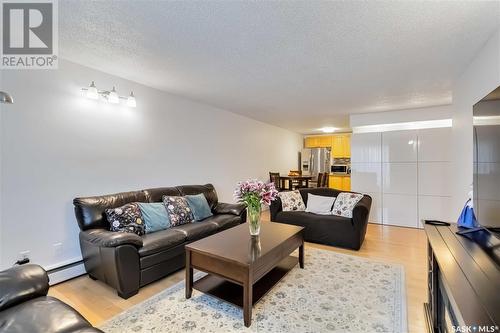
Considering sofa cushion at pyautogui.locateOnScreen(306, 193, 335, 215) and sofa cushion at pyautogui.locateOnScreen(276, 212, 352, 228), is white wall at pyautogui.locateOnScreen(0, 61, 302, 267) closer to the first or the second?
sofa cushion at pyautogui.locateOnScreen(276, 212, 352, 228)

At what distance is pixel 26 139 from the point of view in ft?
8.00

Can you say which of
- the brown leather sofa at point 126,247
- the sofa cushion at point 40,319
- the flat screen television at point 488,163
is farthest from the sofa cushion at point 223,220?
the flat screen television at point 488,163

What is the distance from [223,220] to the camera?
3.58 meters

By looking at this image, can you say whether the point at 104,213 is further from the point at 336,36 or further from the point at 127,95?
the point at 336,36

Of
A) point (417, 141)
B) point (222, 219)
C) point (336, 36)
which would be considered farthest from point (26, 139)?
point (417, 141)

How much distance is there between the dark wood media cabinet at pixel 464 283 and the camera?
3.02 ft

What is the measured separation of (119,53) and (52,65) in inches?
31.7

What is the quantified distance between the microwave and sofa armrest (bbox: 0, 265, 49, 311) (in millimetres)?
7303

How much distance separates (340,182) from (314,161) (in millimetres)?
1272

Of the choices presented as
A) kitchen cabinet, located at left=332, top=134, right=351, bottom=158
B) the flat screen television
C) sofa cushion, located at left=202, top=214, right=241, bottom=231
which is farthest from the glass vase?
kitchen cabinet, located at left=332, top=134, right=351, bottom=158

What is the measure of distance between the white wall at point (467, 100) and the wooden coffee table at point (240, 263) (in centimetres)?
205

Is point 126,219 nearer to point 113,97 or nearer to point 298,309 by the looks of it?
point 113,97

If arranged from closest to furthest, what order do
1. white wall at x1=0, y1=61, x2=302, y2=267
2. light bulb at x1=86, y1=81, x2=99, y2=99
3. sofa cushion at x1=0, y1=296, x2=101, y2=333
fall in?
1. sofa cushion at x1=0, y1=296, x2=101, y2=333
2. white wall at x1=0, y1=61, x2=302, y2=267
3. light bulb at x1=86, y1=81, x2=99, y2=99

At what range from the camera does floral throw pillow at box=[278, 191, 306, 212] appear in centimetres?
430
